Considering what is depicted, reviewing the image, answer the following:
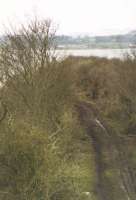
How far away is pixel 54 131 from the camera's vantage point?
19234 mm

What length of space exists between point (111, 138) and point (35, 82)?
9.10 m

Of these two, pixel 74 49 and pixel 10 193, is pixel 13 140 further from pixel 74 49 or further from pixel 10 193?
pixel 74 49

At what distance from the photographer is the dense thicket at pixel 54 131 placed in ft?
45.0

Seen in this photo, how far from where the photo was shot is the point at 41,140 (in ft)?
46.4

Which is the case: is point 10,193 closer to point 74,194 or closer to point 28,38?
point 74,194

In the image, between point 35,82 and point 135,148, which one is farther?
point 135,148

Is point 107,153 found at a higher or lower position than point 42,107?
lower

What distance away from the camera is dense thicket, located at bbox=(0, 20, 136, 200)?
45.0 feet

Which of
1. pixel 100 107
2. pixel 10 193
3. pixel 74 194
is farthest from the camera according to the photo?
pixel 100 107

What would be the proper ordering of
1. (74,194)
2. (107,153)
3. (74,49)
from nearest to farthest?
(74,194), (107,153), (74,49)

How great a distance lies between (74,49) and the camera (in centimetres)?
4622

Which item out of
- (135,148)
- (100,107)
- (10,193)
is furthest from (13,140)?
(100,107)

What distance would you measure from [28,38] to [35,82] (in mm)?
2345

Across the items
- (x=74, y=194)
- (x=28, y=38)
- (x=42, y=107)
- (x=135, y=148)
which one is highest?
(x=28, y=38)
